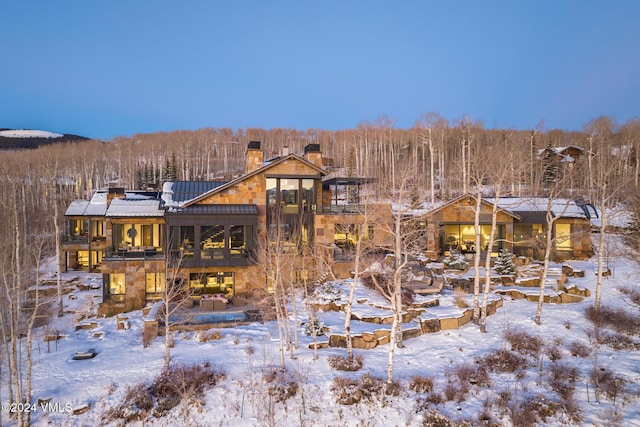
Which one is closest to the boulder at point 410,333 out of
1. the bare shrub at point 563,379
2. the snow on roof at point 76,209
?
the bare shrub at point 563,379

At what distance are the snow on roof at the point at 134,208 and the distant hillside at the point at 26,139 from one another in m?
101

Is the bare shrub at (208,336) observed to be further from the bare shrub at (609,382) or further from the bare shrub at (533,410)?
the bare shrub at (609,382)

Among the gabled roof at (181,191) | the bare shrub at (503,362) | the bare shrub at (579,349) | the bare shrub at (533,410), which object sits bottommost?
the bare shrub at (533,410)

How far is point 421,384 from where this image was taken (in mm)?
13914

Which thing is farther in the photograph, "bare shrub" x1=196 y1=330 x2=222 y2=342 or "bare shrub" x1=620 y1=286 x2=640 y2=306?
"bare shrub" x1=620 y1=286 x2=640 y2=306

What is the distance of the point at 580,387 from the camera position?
1390 cm

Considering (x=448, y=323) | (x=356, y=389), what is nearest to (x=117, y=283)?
(x=356, y=389)

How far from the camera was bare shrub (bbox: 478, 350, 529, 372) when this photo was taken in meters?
14.9

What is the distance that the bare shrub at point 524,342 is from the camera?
15875 millimetres

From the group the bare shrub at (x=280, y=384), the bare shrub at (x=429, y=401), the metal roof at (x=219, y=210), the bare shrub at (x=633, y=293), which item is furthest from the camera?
the metal roof at (x=219, y=210)

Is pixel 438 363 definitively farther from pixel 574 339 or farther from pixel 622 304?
pixel 622 304

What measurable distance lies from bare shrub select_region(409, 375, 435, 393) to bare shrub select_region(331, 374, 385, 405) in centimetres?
110

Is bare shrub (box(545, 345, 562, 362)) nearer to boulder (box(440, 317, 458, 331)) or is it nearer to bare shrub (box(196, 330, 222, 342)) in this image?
boulder (box(440, 317, 458, 331))

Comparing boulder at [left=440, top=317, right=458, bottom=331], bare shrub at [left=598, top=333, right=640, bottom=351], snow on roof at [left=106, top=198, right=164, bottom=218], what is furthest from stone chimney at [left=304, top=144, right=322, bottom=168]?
bare shrub at [left=598, top=333, right=640, bottom=351]
